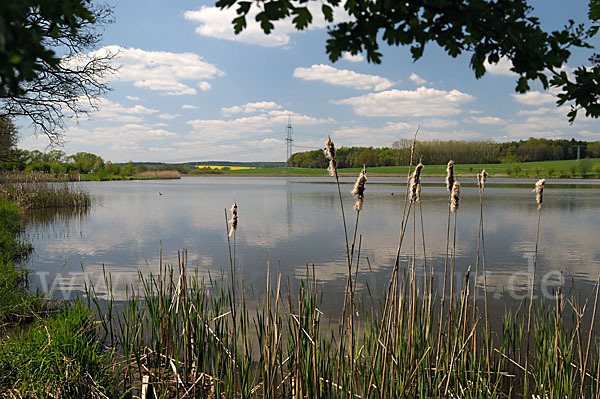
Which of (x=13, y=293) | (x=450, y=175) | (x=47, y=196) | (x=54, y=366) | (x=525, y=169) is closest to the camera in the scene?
(x=450, y=175)

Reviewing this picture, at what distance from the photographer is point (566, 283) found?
7.85m

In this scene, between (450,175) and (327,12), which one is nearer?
(327,12)

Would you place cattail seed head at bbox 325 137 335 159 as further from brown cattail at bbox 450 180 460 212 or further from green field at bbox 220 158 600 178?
green field at bbox 220 158 600 178

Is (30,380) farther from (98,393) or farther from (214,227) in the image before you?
(214,227)

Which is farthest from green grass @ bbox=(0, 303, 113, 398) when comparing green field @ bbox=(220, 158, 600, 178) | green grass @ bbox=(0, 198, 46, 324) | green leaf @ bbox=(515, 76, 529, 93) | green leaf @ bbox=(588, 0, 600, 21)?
green field @ bbox=(220, 158, 600, 178)

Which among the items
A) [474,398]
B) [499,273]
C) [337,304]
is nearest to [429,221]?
[499,273]

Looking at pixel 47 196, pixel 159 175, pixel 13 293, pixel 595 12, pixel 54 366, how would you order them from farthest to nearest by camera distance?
pixel 159 175
pixel 47 196
pixel 13 293
pixel 54 366
pixel 595 12

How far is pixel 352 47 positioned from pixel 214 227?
45.2 ft

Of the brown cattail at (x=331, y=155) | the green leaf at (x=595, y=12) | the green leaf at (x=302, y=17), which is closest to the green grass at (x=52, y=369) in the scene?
the brown cattail at (x=331, y=155)

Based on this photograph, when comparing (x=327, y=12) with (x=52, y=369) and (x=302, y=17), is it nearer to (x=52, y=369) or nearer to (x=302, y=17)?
(x=302, y=17)

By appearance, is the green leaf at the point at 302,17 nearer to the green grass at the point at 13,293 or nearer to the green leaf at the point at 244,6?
the green leaf at the point at 244,6

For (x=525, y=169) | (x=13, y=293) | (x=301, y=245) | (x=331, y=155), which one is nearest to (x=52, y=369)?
(x=331, y=155)

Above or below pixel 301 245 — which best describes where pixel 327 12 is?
above

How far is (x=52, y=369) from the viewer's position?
3.34 metres
